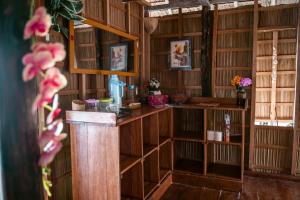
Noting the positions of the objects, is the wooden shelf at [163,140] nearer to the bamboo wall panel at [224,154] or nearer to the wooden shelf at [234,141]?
the wooden shelf at [234,141]

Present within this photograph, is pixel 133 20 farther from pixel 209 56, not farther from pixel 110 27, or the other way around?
pixel 209 56

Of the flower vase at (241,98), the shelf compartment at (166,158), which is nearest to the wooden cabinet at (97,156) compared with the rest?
the shelf compartment at (166,158)

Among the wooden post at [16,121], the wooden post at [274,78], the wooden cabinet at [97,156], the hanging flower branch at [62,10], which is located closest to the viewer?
the wooden post at [16,121]

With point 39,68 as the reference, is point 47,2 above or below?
above

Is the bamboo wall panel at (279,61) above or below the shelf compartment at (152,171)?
above

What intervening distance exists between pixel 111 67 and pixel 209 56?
1508 mm

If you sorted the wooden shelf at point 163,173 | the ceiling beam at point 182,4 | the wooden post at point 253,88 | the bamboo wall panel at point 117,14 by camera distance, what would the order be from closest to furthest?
the bamboo wall panel at point 117,14 < the ceiling beam at point 182,4 < the wooden shelf at point 163,173 < the wooden post at point 253,88

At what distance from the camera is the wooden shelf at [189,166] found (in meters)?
3.20

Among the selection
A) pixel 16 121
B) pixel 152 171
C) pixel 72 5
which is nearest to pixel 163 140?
pixel 152 171

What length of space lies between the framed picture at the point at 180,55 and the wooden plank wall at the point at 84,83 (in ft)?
2.54

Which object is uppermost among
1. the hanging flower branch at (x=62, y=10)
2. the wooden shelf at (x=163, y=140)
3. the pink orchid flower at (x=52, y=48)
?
the hanging flower branch at (x=62, y=10)

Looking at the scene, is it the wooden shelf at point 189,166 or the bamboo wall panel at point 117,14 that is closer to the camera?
the bamboo wall panel at point 117,14

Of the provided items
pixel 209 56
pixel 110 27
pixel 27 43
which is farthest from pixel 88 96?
pixel 209 56

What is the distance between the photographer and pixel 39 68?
0.54 metres
